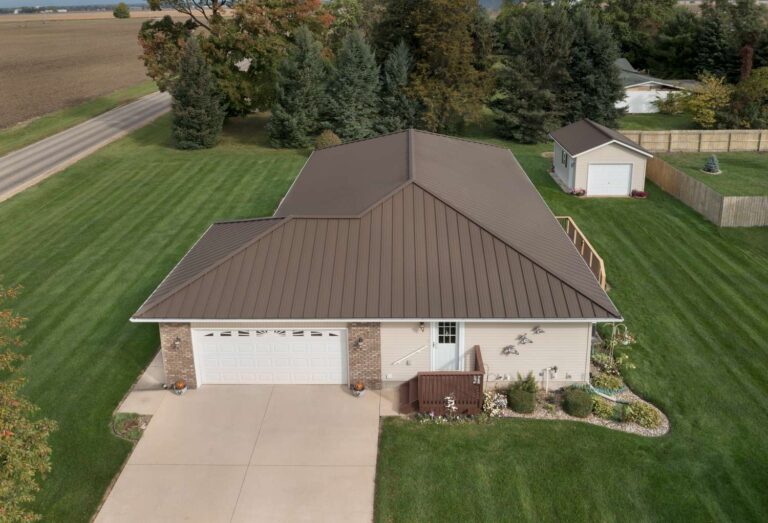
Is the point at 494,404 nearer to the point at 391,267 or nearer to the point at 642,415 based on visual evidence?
the point at 642,415

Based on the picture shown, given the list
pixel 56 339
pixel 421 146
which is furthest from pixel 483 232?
pixel 56 339

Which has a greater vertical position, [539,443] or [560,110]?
[560,110]

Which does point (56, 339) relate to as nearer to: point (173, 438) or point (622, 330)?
point (173, 438)

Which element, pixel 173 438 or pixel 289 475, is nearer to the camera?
pixel 289 475

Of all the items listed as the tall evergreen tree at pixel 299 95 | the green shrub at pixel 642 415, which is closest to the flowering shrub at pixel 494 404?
the green shrub at pixel 642 415

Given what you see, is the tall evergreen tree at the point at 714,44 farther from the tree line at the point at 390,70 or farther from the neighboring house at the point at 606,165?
the neighboring house at the point at 606,165

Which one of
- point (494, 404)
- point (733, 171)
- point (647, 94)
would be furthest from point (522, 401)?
point (647, 94)
